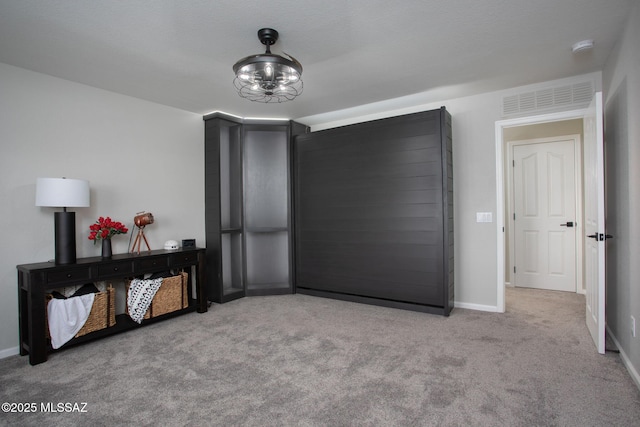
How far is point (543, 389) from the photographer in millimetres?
2203

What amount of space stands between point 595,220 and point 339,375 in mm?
2492

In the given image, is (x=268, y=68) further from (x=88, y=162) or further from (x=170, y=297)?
(x=170, y=297)

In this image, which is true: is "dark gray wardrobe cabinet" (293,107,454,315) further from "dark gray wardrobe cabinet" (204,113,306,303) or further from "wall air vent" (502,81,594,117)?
"wall air vent" (502,81,594,117)

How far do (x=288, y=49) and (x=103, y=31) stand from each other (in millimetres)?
1365

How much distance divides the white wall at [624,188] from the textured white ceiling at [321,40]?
28 cm

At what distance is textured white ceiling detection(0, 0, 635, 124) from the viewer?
2.23 meters

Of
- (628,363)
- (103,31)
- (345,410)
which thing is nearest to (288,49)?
(103,31)

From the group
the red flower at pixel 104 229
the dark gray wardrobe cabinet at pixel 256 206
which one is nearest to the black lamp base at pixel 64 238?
the red flower at pixel 104 229

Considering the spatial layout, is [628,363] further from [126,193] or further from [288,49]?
[126,193]

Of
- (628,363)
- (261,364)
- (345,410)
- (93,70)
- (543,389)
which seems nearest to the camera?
(345,410)

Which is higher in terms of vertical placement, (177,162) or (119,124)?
(119,124)

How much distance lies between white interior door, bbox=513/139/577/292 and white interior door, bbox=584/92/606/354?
1837mm

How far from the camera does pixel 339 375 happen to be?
243 centimetres

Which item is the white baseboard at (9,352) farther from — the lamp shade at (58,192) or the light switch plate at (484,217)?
the light switch plate at (484,217)
